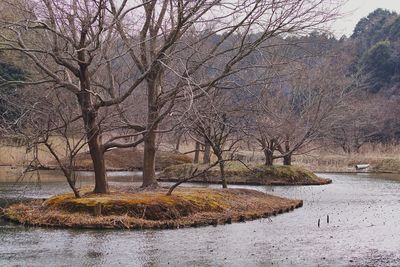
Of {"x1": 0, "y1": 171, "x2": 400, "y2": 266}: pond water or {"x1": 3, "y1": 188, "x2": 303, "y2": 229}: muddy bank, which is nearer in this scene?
{"x1": 0, "y1": 171, "x2": 400, "y2": 266}: pond water

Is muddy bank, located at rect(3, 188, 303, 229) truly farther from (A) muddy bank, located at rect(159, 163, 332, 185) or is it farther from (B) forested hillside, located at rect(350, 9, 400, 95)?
(B) forested hillside, located at rect(350, 9, 400, 95)

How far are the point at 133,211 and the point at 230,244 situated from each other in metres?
3.16

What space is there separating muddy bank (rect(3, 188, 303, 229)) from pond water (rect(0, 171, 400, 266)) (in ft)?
1.45

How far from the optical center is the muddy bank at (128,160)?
3609 cm

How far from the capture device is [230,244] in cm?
1146

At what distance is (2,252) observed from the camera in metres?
10.3

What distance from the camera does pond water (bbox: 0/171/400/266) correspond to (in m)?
9.87

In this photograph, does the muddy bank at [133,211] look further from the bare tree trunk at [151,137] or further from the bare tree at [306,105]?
the bare tree at [306,105]

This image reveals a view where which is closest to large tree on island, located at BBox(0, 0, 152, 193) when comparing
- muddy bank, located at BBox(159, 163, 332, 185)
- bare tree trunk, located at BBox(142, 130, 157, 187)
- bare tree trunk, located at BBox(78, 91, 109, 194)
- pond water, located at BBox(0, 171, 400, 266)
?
bare tree trunk, located at BBox(78, 91, 109, 194)

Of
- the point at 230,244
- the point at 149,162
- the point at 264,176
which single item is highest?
the point at 149,162

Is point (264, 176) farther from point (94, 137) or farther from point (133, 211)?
point (133, 211)

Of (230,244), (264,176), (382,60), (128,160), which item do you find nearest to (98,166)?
(230,244)

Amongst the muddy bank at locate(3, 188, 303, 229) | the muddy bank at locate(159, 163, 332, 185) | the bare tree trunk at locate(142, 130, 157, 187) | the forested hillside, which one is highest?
the forested hillside

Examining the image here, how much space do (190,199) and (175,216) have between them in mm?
1194
